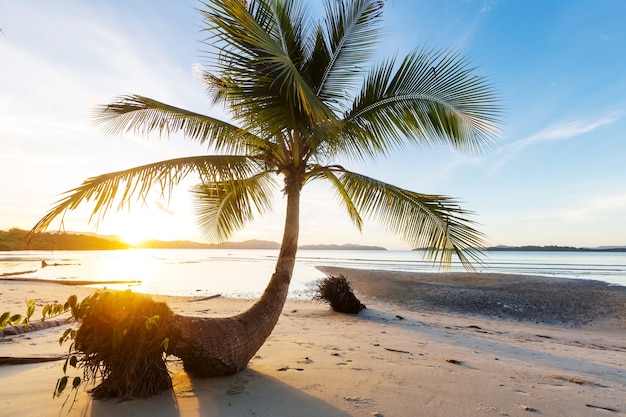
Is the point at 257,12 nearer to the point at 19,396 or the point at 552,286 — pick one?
the point at 19,396

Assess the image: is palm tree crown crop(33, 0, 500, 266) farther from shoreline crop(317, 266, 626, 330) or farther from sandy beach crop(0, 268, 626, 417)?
shoreline crop(317, 266, 626, 330)

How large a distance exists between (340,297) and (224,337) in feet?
22.0

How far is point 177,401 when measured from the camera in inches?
117

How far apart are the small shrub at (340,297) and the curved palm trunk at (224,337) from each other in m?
5.73

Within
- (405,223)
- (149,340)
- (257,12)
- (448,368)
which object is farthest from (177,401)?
(257,12)

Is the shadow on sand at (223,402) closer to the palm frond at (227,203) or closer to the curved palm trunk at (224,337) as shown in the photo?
the curved palm trunk at (224,337)

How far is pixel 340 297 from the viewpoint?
32.7 feet

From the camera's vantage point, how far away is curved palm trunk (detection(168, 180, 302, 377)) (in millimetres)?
3350

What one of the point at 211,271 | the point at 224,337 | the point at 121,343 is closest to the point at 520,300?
the point at 224,337

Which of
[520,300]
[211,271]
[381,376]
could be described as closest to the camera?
[381,376]

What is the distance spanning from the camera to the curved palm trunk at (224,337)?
11.0ft

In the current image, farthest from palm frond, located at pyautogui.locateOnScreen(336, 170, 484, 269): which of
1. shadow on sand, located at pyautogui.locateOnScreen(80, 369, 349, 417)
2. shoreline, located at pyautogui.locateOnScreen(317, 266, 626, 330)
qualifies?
shoreline, located at pyautogui.locateOnScreen(317, 266, 626, 330)

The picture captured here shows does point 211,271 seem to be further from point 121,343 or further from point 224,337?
point 121,343

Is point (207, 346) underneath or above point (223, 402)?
above
